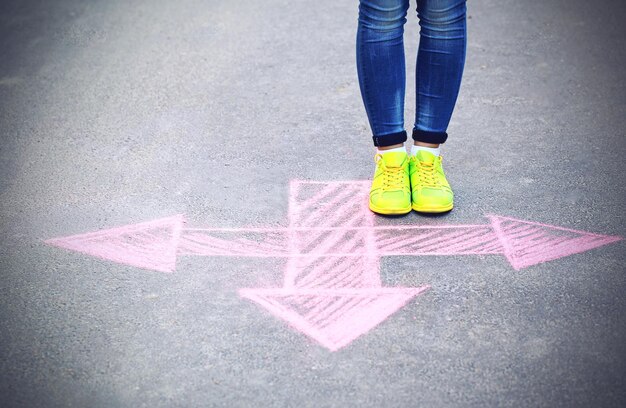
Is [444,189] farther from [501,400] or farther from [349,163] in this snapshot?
[501,400]

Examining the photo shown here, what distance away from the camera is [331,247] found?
2.53m

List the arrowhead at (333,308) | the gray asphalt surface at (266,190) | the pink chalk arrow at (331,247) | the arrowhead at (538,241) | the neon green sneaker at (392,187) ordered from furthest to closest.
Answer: the neon green sneaker at (392,187) → the arrowhead at (538,241) → the pink chalk arrow at (331,247) → the arrowhead at (333,308) → the gray asphalt surface at (266,190)

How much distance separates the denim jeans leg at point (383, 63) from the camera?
2434 millimetres

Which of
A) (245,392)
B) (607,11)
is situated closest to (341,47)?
(607,11)

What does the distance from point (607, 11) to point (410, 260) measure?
128 inches

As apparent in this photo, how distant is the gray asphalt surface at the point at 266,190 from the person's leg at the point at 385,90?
0.46 feet

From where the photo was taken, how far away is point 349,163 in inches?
121

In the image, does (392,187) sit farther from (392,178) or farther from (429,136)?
(429,136)

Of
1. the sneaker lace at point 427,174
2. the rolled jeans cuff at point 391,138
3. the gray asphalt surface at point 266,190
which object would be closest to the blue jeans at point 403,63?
the rolled jeans cuff at point 391,138

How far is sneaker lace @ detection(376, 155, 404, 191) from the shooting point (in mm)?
2654

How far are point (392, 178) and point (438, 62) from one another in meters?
0.51

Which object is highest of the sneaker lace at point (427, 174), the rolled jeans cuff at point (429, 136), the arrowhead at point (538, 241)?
the rolled jeans cuff at point (429, 136)

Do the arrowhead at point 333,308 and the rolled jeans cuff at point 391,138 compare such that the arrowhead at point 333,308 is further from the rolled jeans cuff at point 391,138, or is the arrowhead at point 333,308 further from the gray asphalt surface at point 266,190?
the rolled jeans cuff at point 391,138

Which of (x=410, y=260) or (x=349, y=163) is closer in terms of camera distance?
(x=410, y=260)
